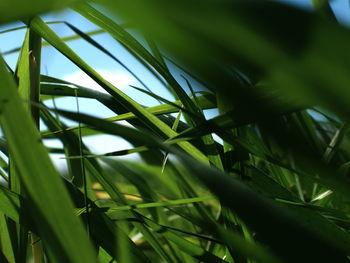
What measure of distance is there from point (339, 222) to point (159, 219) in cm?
35

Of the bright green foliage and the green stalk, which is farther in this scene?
the green stalk

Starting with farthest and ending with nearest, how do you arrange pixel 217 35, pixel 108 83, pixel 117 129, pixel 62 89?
pixel 62 89, pixel 108 83, pixel 117 129, pixel 217 35

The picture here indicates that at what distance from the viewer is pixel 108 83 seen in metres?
0.43

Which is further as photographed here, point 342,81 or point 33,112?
point 33,112

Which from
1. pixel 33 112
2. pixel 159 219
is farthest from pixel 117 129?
pixel 159 219

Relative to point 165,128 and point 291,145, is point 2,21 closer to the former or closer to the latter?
point 291,145

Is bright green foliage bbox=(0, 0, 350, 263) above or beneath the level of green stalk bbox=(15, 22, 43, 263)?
beneath

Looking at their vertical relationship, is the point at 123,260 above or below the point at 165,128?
below

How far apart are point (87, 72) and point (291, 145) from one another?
269 millimetres

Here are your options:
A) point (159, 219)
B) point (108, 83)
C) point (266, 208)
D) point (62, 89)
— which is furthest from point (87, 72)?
point (159, 219)

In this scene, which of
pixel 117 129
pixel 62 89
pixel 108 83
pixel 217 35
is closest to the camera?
pixel 217 35

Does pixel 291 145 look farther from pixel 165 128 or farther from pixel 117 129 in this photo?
pixel 165 128

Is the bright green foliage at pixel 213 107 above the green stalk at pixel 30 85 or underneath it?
underneath

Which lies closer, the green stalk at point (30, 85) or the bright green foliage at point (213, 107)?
the bright green foliage at point (213, 107)
